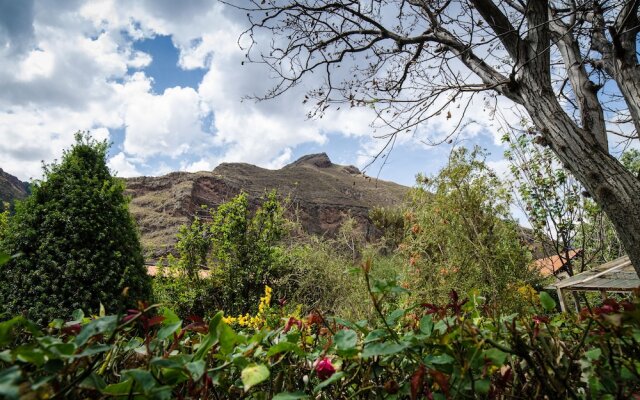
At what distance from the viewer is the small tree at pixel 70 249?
3928 millimetres

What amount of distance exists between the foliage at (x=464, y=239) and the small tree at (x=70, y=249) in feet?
14.9

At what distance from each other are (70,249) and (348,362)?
170 inches

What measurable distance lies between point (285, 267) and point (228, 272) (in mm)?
1988

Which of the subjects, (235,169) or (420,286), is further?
(235,169)

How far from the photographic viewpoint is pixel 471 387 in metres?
0.68

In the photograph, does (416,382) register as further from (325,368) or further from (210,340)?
(210,340)

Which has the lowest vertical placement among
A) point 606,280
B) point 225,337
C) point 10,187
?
point 606,280

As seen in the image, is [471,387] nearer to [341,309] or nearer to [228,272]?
[228,272]

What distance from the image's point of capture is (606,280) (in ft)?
19.7

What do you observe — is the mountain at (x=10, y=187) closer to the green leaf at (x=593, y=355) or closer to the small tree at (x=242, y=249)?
the small tree at (x=242, y=249)

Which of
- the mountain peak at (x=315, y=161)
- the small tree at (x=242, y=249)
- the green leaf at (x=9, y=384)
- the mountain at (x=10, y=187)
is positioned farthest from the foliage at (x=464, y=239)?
the mountain at (x=10, y=187)

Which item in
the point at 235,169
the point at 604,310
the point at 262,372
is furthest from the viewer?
the point at 235,169

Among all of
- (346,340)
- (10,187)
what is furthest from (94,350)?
(10,187)

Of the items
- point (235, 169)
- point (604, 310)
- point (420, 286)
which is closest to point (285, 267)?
point (420, 286)
